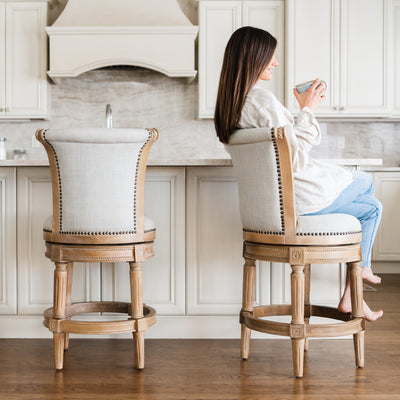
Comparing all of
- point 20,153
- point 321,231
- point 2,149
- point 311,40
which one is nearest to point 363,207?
point 321,231

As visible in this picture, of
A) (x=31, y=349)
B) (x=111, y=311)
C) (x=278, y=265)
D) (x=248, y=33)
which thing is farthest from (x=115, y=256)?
(x=248, y=33)

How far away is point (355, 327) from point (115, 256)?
92 centimetres

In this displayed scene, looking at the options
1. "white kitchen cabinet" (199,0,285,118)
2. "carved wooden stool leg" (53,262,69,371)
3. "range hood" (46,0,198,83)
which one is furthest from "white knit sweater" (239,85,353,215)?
"white kitchen cabinet" (199,0,285,118)

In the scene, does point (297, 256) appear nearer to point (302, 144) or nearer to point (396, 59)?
point (302, 144)

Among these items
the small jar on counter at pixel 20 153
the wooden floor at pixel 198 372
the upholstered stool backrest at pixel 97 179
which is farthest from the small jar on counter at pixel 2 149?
the upholstered stool backrest at pixel 97 179

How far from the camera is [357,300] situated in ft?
6.31

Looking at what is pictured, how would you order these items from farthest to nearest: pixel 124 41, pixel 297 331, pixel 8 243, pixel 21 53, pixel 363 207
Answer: pixel 21 53 < pixel 124 41 < pixel 8 243 < pixel 363 207 < pixel 297 331

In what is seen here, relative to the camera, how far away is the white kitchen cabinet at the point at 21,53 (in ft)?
13.5

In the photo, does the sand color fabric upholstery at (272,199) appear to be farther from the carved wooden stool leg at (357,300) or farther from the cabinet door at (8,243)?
the cabinet door at (8,243)

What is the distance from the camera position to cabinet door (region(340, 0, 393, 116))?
4156mm

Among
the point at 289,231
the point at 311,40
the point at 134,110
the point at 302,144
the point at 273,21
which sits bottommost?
the point at 289,231

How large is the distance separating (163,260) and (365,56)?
2.78 m

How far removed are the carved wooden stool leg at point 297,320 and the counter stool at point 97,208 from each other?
0.55 metres

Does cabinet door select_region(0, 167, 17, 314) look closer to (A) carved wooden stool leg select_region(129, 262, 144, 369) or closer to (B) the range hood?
(A) carved wooden stool leg select_region(129, 262, 144, 369)
